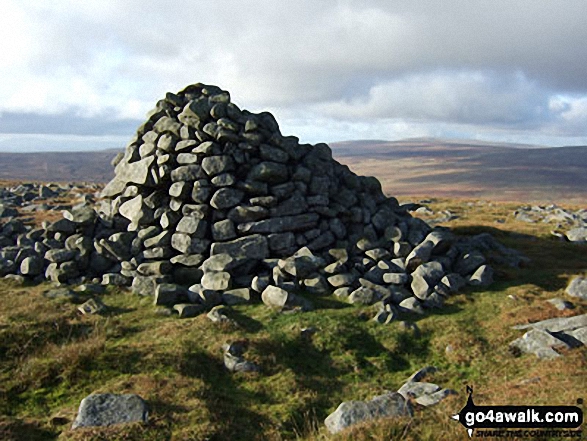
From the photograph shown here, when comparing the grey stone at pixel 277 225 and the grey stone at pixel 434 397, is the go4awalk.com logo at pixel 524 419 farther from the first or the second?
the grey stone at pixel 277 225

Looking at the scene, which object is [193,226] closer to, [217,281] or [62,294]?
[217,281]

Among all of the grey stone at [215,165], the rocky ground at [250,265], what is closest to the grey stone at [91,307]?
the rocky ground at [250,265]

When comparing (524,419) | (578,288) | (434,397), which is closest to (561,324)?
(578,288)

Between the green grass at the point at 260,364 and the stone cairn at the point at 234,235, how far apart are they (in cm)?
131

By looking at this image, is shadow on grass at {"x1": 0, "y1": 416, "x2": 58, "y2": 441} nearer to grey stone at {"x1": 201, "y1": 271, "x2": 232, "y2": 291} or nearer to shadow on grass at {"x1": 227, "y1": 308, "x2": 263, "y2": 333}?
shadow on grass at {"x1": 227, "y1": 308, "x2": 263, "y2": 333}

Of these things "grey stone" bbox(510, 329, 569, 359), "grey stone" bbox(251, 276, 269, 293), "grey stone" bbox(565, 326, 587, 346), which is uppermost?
"grey stone" bbox(251, 276, 269, 293)

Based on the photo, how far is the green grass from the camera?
30.7 ft

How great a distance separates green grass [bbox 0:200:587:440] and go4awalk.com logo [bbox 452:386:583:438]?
52 cm

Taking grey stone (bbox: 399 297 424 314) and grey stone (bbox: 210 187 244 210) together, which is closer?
grey stone (bbox: 399 297 424 314)

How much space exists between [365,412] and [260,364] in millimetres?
4063

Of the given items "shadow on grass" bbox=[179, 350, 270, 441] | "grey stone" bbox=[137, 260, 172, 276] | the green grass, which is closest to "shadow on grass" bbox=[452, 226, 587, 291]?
the green grass

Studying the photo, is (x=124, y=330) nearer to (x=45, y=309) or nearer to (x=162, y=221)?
(x=45, y=309)

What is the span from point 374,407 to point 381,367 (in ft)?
11.9

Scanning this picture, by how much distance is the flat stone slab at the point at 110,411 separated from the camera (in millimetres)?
9000
